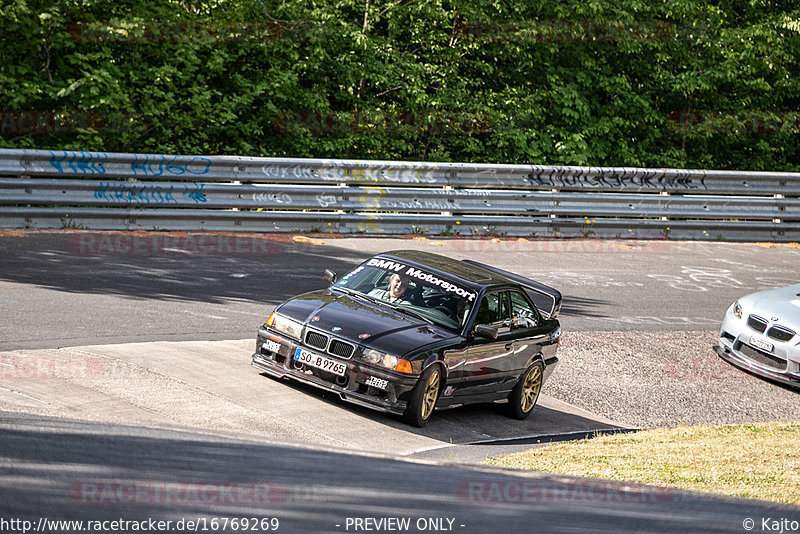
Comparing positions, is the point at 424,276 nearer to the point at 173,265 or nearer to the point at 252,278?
the point at 252,278

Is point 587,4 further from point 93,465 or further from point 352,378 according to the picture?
point 93,465

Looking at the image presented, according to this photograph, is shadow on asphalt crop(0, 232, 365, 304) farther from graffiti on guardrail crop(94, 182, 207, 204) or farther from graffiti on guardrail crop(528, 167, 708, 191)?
graffiti on guardrail crop(528, 167, 708, 191)

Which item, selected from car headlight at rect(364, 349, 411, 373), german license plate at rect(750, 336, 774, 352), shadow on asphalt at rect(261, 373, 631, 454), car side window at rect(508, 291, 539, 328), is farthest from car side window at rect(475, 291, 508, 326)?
german license plate at rect(750, 336, 774, 352)

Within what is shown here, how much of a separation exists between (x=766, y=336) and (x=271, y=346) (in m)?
6.89

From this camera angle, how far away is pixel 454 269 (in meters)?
10.3

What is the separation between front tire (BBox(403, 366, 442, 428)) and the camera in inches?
347

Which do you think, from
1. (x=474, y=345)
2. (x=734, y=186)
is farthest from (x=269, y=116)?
(x=474, y=345)

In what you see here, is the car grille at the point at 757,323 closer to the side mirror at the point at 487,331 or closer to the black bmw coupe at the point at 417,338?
the black bmw coupe at the point at 417,338

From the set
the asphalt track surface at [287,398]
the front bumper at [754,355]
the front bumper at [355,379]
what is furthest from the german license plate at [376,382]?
the front bumper at [754,355]

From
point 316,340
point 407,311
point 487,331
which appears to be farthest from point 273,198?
point 487,331

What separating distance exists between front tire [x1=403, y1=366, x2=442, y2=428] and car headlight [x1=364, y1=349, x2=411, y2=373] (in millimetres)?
198

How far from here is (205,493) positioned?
5.11 metres

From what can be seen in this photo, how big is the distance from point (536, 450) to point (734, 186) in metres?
14.3

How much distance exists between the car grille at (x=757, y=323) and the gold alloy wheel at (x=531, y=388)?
153 inches
